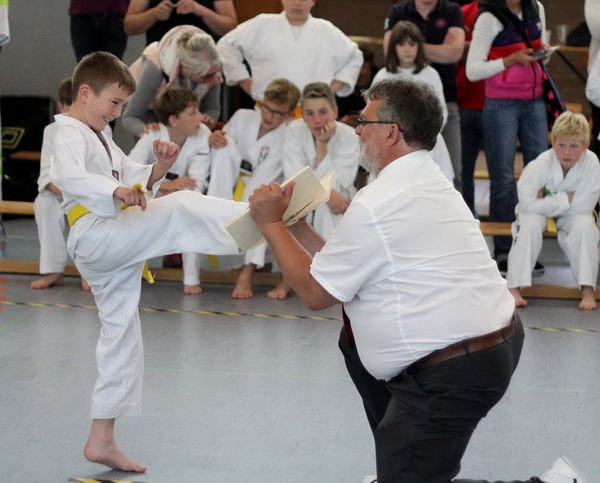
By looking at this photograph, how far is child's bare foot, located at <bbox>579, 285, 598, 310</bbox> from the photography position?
18.0 ft

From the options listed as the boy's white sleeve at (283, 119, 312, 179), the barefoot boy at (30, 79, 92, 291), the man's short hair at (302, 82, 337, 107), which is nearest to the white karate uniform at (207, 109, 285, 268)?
the boy's white sleeve at (283, 119, 312, 179)

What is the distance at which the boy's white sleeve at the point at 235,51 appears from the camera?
620 cm

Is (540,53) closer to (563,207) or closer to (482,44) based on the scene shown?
(482,44)

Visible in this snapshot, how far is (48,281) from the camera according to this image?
574cm

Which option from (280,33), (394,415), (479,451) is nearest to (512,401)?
(479,451)

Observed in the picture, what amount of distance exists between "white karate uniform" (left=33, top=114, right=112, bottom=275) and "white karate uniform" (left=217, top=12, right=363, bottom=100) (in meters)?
1.36

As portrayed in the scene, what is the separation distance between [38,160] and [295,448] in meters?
5.19

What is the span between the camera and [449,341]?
244 cm

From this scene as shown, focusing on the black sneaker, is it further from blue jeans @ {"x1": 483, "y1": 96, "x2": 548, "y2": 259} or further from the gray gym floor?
the gray gym floor

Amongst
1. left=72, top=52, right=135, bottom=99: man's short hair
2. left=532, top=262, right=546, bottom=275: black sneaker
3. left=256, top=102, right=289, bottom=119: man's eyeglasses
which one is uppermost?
left=72, top=52, right=135, bottom=99: man's short hair

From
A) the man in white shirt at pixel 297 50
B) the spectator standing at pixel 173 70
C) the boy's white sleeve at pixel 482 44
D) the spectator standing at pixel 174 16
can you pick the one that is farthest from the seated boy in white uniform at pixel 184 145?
the boy's white sleeve at pixel 482 44

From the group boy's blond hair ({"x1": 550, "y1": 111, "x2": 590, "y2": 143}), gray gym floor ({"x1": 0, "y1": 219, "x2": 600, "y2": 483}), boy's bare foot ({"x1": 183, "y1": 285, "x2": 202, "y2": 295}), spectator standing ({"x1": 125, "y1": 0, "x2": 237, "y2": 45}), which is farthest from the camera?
spectator standing ({"x1": 125, "y1": 0, "x2": 237, "y2": 45})

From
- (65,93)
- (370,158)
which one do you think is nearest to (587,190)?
(65,93)

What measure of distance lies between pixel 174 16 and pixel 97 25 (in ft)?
1.97
